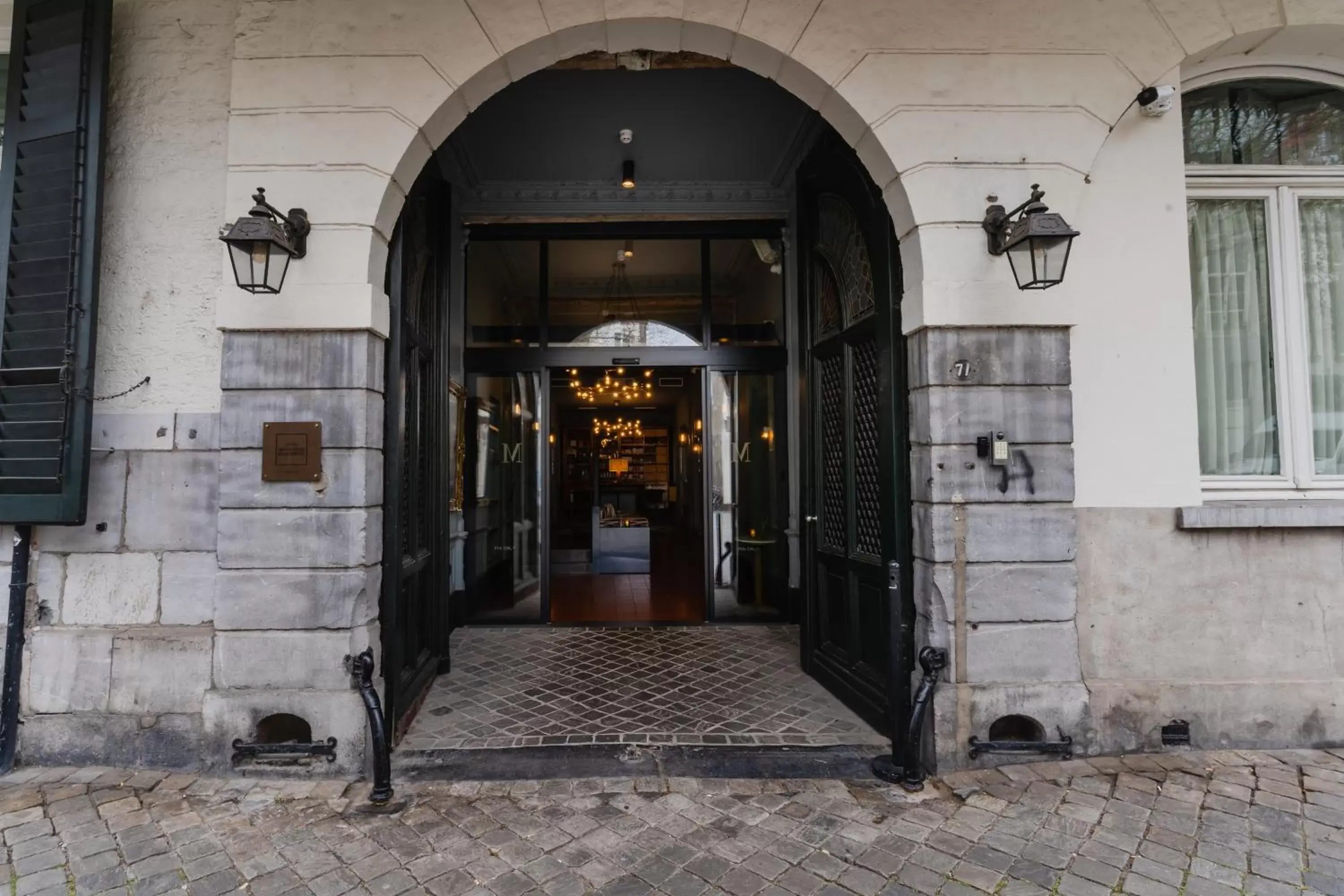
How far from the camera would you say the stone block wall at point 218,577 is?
10.8ft

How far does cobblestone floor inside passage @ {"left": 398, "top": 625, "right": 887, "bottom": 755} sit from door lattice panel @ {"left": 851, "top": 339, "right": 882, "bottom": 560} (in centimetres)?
110

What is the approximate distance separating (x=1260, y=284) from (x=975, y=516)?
2.47 m

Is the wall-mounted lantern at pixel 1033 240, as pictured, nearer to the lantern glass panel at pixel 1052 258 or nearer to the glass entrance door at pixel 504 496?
the lantern glass panel at pixel 1052 258

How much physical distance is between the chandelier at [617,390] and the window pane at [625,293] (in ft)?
13.1

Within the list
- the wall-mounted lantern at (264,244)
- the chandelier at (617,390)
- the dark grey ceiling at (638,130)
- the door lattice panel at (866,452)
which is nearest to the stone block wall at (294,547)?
the wall-mounted lantern at (264,244)

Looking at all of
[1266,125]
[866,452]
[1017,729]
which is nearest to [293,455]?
[866,452]

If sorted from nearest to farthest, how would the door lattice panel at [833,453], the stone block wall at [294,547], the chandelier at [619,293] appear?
1. the stone block wall at [294,547]
2. the door lattice panel at [833,453]
3. the chandelier at [619,293]

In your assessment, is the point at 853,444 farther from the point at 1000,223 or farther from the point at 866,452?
the point at 1000,223

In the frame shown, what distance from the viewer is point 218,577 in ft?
10.9

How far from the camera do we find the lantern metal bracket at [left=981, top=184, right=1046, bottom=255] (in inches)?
130

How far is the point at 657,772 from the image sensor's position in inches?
129

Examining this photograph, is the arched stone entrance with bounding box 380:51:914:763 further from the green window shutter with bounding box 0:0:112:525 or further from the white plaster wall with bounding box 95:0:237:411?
the green window shutter with bounding box 0:0:112:525

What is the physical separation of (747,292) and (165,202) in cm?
520

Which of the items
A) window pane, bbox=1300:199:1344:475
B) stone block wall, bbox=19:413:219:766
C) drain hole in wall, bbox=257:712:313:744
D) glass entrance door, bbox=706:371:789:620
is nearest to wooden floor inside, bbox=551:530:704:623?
glass entrance door, bbox=706:371:789:620
